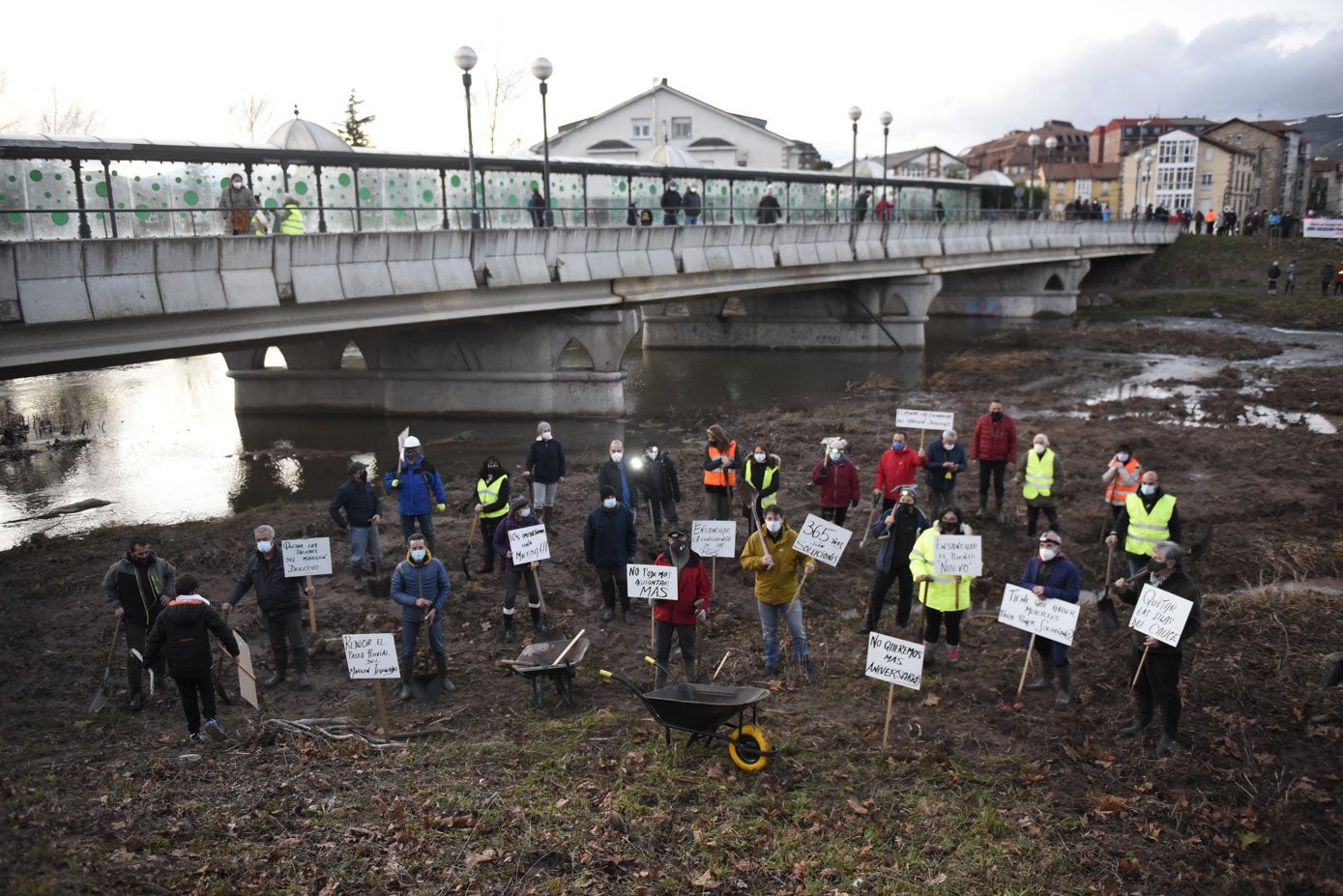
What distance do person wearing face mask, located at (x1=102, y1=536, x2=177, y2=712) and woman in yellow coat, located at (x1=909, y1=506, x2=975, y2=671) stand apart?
24.8ft

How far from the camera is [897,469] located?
1373cm

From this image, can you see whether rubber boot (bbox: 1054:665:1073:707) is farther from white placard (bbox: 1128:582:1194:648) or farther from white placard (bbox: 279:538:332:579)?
white placard (bbox: 279:538:332:579)

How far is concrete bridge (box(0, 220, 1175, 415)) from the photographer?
54.2 ft

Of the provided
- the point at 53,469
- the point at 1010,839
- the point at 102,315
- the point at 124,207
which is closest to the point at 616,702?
the point at 1010,839

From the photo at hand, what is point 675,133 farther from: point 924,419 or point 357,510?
point 357,510

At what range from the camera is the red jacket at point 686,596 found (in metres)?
9.83

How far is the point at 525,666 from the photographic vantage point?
31.0ft

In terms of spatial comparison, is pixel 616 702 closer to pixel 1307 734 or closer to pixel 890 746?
pixel 890 746

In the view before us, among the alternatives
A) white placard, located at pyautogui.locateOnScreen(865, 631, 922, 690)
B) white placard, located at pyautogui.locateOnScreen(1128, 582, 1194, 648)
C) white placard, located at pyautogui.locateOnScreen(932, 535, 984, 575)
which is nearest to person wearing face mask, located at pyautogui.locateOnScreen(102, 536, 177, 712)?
white placard, located at pyautogui.locateOnScreen(865, 631, 922, 690)

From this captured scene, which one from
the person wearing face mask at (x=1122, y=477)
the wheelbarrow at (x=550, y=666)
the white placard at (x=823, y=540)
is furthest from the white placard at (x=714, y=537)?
the person wearing face mask at (x=1122, y=477)

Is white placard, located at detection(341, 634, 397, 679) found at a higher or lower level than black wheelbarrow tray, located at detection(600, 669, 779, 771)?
higher

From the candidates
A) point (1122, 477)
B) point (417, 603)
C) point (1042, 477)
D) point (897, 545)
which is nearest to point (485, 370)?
point (1042, 477)

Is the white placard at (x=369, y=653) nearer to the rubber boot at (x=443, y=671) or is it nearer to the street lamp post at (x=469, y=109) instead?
the rubber boot at (x=443, y=671)

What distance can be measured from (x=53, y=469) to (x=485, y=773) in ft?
66.3
